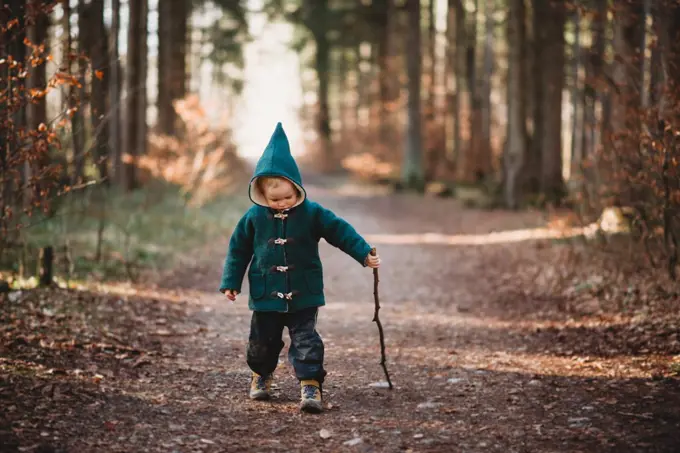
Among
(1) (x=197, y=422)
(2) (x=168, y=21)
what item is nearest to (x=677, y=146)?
(1) (x=197, y=422)

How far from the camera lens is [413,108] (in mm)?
25609

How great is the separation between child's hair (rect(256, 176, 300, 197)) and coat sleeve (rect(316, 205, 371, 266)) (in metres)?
0.26

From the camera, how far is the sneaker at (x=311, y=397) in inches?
197

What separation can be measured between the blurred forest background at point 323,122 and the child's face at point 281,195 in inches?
85.8

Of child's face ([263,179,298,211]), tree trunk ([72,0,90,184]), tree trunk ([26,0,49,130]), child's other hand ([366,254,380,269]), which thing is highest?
tree trunk ([26,0,49,130])

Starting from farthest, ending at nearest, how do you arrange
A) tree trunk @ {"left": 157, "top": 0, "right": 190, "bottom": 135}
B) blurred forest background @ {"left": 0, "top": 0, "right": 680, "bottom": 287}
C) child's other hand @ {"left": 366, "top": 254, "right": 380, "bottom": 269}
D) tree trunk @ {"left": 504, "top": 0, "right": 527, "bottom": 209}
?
tree trunk @ {"left": 157, "top": 0, "right": 190, "bottom": 135} → tree trunk @ {"left": 504, "top": 0, "right": 527, "bottom": 209} → blurred forest background @ {"left": 0, "top": 0, "right": 680, "bottom": 287} → child's other hand @ {"left": 366, "top": 254, "right": 380, "bottom": 269}

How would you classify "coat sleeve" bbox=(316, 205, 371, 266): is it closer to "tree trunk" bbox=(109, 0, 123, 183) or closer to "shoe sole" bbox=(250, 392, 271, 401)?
"shoe sole" bbox=(250, 392, 271, 401)

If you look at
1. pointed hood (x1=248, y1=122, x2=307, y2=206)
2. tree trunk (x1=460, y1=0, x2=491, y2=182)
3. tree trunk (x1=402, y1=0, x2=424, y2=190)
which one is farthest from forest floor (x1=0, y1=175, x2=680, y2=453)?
tree trunk (x1=460, y1=0, x2=491, y2=182)

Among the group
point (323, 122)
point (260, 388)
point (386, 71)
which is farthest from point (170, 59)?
point (260, 388)

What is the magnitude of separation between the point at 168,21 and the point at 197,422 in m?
21.1

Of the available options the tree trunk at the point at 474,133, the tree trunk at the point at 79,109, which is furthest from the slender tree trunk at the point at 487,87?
the tree trunk at the point at 79,109

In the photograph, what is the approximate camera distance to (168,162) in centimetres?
1670

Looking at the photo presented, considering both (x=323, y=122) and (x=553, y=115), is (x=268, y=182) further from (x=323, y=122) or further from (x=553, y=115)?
(x=323, y=122)

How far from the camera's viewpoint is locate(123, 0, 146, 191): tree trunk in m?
18.7
